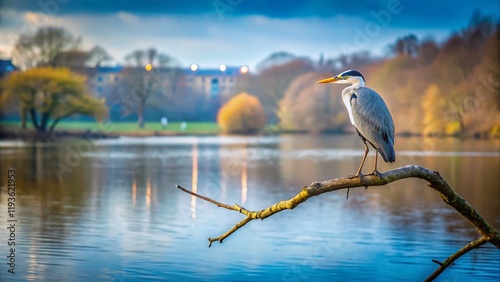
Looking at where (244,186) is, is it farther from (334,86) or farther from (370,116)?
(334,86)

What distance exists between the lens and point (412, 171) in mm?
7027

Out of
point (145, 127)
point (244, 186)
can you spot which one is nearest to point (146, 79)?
point (145, 127)

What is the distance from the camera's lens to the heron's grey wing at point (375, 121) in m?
8.00

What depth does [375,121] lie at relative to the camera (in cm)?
803

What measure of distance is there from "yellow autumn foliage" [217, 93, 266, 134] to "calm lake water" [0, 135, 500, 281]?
42.3 meters

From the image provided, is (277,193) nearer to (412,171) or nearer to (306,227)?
(306,227)

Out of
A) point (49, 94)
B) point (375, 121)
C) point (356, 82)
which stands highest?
point (49, 94)

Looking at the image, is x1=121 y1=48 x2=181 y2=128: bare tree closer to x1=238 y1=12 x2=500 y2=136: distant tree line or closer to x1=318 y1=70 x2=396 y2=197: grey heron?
x1=238 y1=12 x2=500 y2=136: distant tree line

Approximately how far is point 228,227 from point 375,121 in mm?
7491

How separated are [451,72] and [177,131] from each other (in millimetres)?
24003

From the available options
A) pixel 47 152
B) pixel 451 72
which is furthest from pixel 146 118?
pixel 47 152

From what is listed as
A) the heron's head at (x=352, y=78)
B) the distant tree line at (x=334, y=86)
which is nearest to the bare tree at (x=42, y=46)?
the distant tree line at (x=334, y=86)

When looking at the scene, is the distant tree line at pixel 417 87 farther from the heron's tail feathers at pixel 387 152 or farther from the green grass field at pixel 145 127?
the heron's tail feathers at pixel 387 152

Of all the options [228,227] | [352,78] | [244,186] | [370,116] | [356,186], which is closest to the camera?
[356,186]
